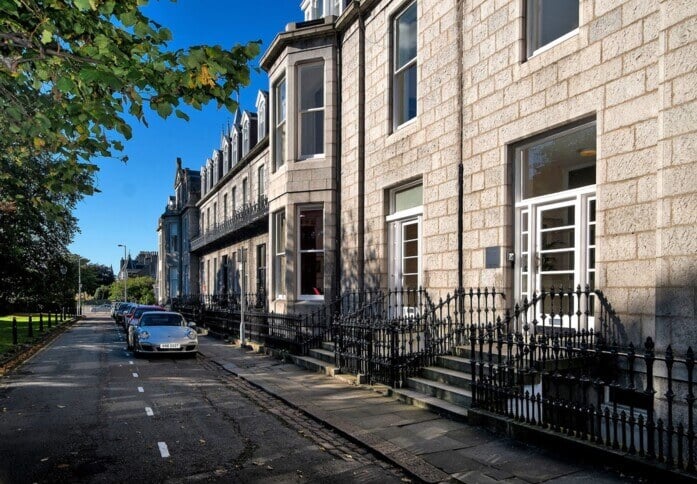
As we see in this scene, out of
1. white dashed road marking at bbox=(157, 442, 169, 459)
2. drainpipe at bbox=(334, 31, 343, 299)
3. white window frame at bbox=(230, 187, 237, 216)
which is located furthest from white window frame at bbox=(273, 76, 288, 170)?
white window frame at bbox=(230, 187, 237, 216)

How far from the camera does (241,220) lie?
87.6 feet

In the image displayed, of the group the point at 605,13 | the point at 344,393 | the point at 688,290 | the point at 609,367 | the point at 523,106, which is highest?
the point at 605,13

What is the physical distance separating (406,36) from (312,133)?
4.59 m

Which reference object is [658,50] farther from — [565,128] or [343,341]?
[343,341]

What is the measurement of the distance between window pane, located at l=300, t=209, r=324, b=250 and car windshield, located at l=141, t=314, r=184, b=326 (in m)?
5.27

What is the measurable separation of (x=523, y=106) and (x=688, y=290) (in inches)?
159

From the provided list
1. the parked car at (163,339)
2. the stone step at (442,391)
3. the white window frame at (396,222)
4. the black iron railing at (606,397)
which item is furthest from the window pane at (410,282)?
the parked car at (163,339)

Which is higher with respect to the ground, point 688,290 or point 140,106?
point 140,106

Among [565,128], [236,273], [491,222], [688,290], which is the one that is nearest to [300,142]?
[491,222]

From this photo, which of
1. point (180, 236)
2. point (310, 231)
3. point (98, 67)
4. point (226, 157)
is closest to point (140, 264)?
point (180, 236)

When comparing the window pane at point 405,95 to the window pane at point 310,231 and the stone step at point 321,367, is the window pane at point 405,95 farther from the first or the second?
the stone step at point 321,367

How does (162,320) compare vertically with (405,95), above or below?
below

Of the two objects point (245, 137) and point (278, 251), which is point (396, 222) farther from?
point (245, 137)

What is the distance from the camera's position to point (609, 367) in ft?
22.0
